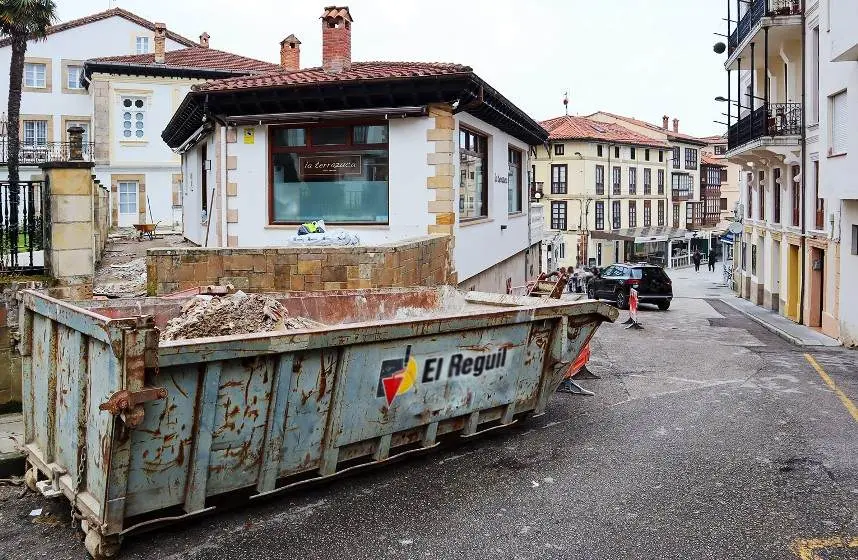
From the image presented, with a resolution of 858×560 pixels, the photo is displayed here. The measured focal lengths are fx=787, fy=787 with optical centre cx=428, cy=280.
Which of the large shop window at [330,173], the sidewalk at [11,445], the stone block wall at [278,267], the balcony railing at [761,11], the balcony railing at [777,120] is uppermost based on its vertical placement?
the balcony railing at [761,11]

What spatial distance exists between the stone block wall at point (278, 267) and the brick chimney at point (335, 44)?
6.74 meters

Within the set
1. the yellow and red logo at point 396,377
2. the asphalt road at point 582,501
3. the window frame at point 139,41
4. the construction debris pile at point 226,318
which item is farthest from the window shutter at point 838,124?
the window frame at point 139,41

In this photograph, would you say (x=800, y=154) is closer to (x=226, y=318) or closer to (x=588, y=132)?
(x=226, y=318)

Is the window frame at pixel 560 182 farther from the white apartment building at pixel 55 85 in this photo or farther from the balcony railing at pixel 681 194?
the white apartment building at pixel 55 85

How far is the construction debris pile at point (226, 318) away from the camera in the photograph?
691cm

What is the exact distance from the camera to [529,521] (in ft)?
20.7

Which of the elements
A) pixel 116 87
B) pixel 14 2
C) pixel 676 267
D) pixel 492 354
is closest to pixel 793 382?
pixel 492 354

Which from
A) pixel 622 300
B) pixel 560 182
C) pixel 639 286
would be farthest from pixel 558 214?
pixel 639 286

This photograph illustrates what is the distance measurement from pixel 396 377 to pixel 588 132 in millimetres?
55457

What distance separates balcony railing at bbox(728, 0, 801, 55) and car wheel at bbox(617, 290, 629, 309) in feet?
32.0

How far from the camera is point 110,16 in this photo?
41188 mm

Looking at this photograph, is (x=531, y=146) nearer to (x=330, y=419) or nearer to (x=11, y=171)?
(x=11, y=171)

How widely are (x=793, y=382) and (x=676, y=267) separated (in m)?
61.5

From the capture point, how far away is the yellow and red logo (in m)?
6.81
